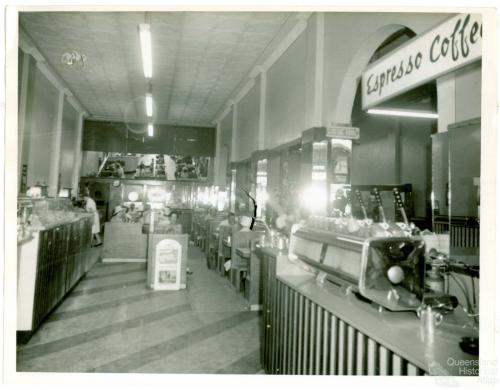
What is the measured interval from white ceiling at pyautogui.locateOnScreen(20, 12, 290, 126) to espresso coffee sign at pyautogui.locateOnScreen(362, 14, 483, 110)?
10.6 ft

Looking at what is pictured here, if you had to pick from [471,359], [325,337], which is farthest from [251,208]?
[471,359]

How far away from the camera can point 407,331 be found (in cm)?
154

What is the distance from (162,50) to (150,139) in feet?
19.3

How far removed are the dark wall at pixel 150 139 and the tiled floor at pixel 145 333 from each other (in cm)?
720

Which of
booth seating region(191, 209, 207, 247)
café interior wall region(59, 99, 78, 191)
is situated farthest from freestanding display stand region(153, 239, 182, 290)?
café interior wall region(59, 99, 78, 191)

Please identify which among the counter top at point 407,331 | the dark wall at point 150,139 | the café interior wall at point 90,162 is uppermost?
the dark wall at point 150,139

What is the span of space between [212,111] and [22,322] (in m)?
8.13

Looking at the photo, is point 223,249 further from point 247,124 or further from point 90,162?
point 90,162

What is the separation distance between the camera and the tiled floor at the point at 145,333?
2.88 m

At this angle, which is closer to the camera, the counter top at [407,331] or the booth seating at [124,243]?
the counter top at [407,331]

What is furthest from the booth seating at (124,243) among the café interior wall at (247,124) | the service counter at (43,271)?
the café interior wall at (247,124)

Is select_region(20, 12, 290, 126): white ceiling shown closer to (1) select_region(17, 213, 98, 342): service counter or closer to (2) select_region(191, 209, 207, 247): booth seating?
(1) select_region(17, 213, 98, 342): service counter

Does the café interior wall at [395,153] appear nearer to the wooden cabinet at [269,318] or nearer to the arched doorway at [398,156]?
the arched doorway at [398,156]

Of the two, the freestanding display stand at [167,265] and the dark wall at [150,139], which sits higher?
the dark wall at [150,139]
